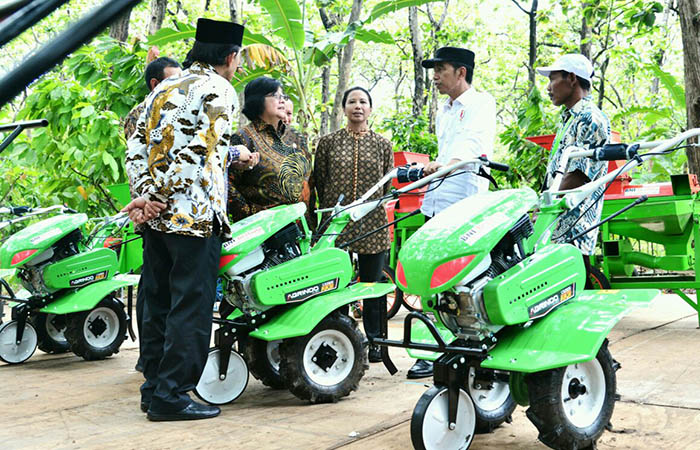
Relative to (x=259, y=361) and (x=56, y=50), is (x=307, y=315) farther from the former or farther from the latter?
(x=56, y=50)

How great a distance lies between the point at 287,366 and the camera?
3.61 m

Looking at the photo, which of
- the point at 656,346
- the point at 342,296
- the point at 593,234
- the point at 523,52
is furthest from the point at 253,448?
the point at 523,52

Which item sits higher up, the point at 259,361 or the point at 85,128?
the point at 85,128

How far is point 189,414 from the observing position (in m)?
3.42

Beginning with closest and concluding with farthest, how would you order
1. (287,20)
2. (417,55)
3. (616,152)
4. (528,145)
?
(616,152), (287,20), (528,145), (417,55)

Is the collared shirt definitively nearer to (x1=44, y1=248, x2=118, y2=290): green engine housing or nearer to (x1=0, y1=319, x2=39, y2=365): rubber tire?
(x1=44, y1=248, x2=118, y2=290): green engine housing

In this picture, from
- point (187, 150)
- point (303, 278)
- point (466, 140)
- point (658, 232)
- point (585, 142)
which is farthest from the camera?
point (658, 232)

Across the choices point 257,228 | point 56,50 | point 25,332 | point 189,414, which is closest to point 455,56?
point 257,228

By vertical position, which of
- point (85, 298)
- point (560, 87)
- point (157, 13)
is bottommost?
point (85, 298)

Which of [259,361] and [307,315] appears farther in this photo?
[259,361]

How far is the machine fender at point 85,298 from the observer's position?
4.98 meters

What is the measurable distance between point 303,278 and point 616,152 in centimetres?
164

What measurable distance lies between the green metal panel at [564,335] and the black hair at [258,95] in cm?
203

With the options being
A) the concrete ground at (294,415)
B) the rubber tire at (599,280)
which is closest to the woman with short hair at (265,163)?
the concrete ground at (294,415)
